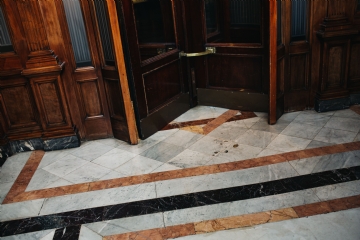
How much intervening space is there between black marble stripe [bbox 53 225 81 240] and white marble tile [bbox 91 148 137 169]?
0.99 meters

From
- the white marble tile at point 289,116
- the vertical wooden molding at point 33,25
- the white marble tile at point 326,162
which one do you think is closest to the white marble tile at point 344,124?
the white marble tile at point 289,116

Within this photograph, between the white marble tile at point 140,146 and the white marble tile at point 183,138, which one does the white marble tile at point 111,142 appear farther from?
the white marble tile at point 183,138

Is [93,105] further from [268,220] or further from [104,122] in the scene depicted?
[268,220]

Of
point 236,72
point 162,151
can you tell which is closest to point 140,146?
point 162,151

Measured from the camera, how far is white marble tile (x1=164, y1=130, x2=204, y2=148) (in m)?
4.20

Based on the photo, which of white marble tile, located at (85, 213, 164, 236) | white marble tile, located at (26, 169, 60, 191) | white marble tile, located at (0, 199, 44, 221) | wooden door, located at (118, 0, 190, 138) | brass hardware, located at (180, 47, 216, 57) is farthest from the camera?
brass hardware, located at (180, 47, 216, 57)

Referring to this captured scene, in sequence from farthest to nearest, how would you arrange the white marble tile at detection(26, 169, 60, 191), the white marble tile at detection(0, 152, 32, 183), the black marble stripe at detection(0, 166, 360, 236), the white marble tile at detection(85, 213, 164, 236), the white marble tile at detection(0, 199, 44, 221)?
the white marble tile at detection(0, 152, 32, 183) < the white marble tile at detection(26, 169, 60, 191) < the white marble tile at detection(0, 199, 44, 221) < the black marble stripe at detection(0, 166, 360, 236) < the white marble tile at detection(85, 213, 164, 236)

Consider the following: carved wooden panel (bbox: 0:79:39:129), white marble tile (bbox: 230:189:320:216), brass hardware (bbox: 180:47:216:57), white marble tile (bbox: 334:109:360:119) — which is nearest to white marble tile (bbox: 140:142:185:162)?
white marble tile (bbox: 230:189:320:216)

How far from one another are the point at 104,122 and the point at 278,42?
2.46 metres

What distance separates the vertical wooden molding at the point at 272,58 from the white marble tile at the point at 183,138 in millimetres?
969

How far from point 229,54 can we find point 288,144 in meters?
1.61

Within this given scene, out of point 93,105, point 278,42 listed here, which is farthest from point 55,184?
point 278,42

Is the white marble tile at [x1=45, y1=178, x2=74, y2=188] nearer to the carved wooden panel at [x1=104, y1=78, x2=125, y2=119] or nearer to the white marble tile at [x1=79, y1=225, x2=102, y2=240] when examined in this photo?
the white marble tile at [x1=79, y1=225, x2=102, y2=240]

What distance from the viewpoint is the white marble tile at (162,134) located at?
14.5ft
